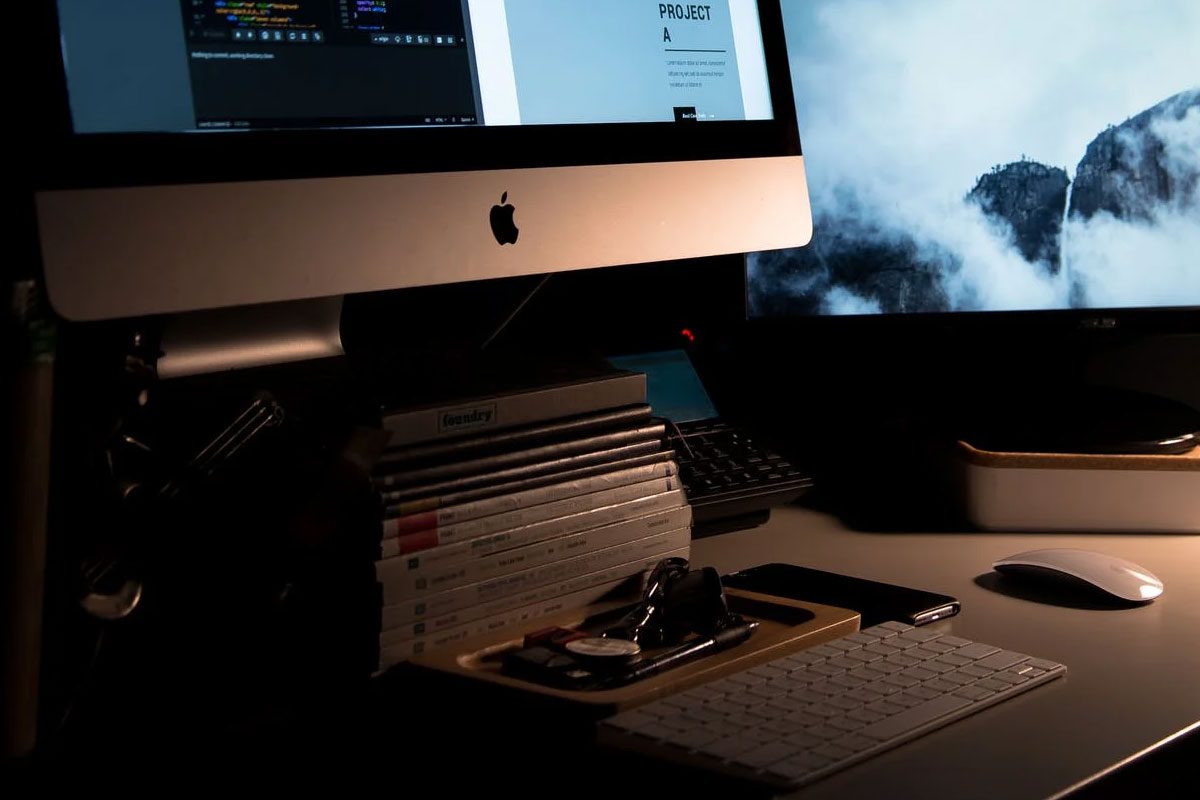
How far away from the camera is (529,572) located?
0.74 metres

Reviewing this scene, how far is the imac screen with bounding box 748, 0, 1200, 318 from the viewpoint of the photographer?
3.49 feet

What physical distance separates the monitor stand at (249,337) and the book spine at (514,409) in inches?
5.3

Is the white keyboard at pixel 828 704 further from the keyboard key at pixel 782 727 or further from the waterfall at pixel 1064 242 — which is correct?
the waterfall at pixel 1064 242

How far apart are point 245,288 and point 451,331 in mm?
481

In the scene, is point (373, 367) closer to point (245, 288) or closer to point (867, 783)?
point (245, 288)

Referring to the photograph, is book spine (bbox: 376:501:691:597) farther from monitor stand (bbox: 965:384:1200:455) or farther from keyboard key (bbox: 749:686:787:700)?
monitor stand (bbox: 965:384:1200:455)

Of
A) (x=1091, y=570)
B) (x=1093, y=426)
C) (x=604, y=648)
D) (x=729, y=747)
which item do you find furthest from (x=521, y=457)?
(x=1093, y=426)

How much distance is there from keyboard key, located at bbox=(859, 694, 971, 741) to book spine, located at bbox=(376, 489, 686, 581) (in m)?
0.22

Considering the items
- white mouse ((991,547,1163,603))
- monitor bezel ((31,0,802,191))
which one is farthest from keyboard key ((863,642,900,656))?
monitor bezel ((31,0,802,191))

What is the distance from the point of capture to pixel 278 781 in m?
0.59

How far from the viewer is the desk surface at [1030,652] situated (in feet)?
1.87

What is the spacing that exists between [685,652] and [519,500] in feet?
0.42

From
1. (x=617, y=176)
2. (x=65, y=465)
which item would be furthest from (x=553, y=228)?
(x=65, y=465)

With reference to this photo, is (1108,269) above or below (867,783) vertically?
above
